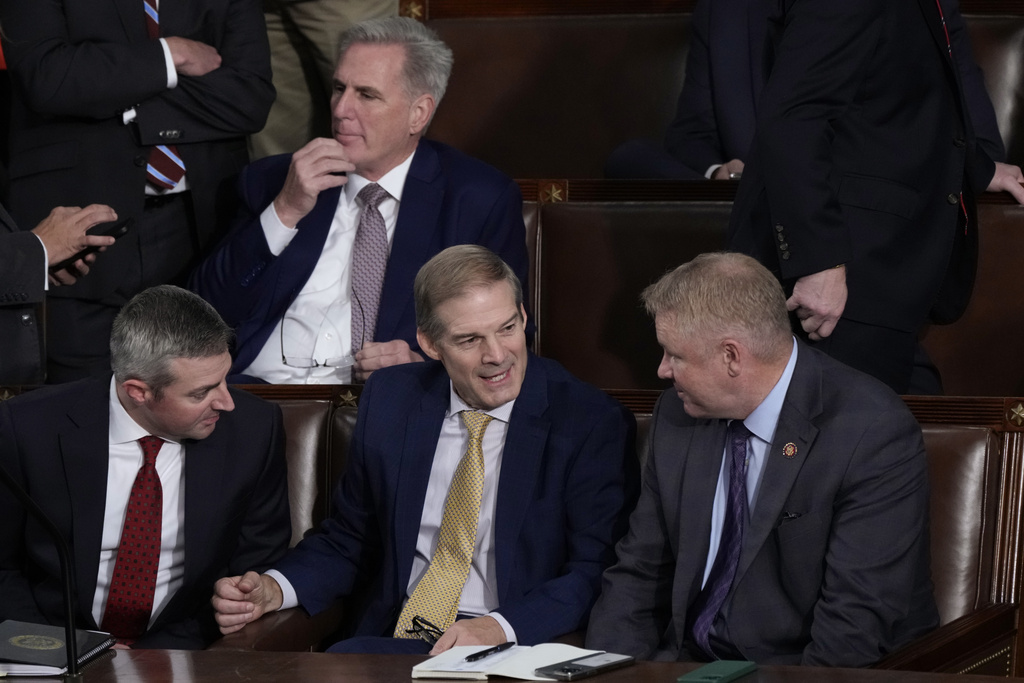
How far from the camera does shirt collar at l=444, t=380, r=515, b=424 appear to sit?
2.53 m

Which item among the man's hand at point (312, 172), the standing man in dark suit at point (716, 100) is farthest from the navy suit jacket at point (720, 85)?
the man's hand at point (312, 172)

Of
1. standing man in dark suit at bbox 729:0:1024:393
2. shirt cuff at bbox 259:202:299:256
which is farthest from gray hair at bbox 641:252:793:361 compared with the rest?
shirt cuff at bbox 259:202:299:256

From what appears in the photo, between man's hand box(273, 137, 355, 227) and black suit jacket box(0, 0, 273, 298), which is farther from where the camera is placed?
black suit jacket box(0, 0, 273, 298)

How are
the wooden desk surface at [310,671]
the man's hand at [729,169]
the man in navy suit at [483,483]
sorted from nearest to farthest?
the wooden desk surface at [310,671]
the man in navy suit at [483,483]
the man's hand at [729,169]

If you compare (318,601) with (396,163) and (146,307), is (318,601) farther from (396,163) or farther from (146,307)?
(396,163)

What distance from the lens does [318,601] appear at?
2504 millimetres

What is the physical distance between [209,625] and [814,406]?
122 cm

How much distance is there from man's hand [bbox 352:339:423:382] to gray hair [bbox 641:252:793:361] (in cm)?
88

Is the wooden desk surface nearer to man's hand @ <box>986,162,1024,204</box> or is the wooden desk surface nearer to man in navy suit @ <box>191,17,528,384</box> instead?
man in navy suit @ <box>191,17,528,384</box>

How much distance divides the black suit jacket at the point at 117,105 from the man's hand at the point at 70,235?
0.33m

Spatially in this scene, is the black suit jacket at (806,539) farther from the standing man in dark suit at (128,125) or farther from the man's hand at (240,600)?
the standing man in dark suit at (128,125)

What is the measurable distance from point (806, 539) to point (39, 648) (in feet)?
3.88

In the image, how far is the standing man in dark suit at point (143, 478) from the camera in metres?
2.46

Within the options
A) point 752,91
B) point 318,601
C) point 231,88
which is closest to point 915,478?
point 318,601
